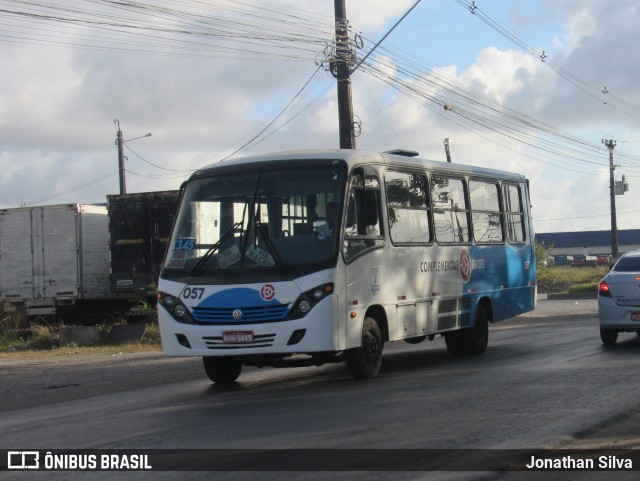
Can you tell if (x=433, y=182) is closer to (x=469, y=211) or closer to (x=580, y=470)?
(x=469, y=211)

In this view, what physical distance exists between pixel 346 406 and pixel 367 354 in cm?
242

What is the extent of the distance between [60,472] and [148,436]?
5.16 feet

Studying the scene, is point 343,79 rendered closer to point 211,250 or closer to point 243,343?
point 211,250

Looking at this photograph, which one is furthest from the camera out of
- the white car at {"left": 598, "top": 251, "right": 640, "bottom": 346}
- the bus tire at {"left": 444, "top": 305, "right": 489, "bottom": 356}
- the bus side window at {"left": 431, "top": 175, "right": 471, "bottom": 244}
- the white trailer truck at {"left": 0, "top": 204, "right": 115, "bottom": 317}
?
the white trailer truck at {"left": 0, "top": 204, "right": 115, "bottom": 317}

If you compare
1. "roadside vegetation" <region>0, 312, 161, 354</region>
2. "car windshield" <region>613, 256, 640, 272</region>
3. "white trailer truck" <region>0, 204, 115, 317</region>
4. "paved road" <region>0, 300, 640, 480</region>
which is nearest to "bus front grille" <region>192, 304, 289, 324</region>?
"paved road" <region>0, 300, 640, 480</region>

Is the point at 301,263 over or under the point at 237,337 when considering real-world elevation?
over

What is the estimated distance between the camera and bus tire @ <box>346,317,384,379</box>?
13.0 meters

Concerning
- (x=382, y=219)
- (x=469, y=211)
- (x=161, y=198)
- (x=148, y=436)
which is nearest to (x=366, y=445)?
(x=148, y=436)

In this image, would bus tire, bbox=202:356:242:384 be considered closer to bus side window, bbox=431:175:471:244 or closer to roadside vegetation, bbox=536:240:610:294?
bus side window, bbox=431:175:471:244

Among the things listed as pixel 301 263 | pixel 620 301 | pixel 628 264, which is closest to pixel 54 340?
pixel 301 263

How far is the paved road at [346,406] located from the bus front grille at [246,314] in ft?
3.21

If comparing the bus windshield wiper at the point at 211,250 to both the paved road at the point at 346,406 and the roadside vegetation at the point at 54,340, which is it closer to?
the paved road at the point at 346,406

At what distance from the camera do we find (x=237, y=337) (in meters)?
12.1

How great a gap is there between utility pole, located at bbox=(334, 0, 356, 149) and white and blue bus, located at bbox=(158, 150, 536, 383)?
321 inches
